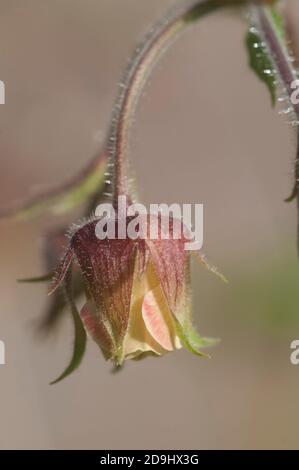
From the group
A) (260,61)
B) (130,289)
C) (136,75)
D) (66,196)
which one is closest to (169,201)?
(66,196)

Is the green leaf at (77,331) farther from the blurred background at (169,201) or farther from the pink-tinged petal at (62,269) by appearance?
the blurred background at (169,201)

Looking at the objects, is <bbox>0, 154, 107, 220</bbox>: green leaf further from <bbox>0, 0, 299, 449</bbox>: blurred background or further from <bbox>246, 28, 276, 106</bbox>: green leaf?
<bbox>0, 0, 299, 449</bbox>: blurred background

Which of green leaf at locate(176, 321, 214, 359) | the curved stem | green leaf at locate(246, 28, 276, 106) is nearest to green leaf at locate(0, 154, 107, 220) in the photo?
the curved stem

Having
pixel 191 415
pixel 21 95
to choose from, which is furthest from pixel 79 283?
pixel 21 95

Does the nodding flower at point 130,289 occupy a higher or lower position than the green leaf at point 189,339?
higher

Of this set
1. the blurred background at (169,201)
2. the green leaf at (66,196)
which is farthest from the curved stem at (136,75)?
the blurred background at (169,201)

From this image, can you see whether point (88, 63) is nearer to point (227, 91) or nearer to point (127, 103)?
point (227, 91)
